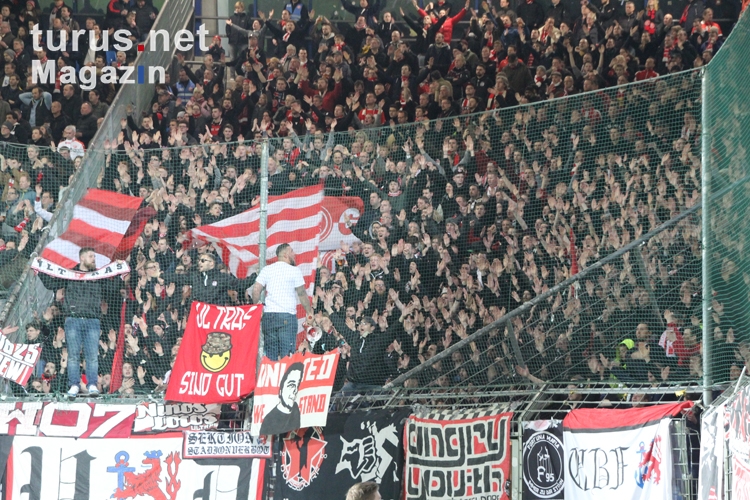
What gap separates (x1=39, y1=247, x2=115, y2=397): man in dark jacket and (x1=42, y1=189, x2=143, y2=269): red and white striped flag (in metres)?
0.10

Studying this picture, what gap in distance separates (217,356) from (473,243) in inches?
118

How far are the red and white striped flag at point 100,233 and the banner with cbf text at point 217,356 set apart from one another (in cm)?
134

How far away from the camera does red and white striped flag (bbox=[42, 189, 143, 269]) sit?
12281 millimetres

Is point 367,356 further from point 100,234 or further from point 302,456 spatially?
point 100,234

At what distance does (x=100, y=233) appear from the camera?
1236cm

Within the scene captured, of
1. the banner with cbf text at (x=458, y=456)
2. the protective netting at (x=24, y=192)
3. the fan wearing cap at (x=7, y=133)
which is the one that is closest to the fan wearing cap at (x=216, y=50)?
the fan wearing cap at (x=7, y=133)

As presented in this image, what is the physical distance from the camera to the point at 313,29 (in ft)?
67.0

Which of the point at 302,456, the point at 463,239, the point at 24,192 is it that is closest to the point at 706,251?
the point at 463,239

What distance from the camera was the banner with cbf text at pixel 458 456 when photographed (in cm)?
1016

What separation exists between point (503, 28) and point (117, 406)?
395 inches

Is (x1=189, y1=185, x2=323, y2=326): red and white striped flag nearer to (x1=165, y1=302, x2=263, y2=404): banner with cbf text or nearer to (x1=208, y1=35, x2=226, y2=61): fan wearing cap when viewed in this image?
(x1=165, y1=302, x2=263, y2=404): banner with cbf text

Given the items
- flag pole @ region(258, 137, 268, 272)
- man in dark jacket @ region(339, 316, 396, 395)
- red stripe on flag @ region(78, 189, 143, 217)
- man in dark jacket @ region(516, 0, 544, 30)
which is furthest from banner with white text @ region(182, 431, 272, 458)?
man in dark jacket @ region(516, 0, 544, 30)

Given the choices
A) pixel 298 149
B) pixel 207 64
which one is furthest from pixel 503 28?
pixel 298 149

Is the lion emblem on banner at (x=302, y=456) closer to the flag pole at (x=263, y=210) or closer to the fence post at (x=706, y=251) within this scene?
the flag pole at (x=263, y=210)
